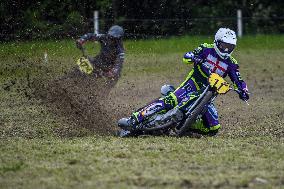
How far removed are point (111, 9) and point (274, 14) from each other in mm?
9683

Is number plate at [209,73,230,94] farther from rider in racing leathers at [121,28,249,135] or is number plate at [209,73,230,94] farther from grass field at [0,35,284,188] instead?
grass field at [0,35,284,188]

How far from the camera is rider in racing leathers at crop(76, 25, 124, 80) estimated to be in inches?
643

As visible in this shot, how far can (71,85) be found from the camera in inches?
611

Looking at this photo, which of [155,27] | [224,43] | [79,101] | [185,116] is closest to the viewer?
[185,116]

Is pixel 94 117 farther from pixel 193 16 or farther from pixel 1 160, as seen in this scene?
pixel 193 16

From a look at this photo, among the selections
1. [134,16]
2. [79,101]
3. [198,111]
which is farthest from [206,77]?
[134,16]

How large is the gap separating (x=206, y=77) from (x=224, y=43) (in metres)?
0.65

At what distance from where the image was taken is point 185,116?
1230cm

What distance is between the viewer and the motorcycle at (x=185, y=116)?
1217cm

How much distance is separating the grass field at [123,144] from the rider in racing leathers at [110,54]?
0.85 metres

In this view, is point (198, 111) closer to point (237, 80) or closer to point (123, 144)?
point (237, 80)

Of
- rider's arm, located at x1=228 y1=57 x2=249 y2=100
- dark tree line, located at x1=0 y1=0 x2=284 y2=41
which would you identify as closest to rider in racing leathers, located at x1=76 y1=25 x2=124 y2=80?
dark tree line, located at x1=0 y1=0 x2=284 y2=41

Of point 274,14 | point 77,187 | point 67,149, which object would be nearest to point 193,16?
point 274,14

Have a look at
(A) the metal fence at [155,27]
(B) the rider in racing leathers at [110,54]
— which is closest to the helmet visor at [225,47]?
(B) the rider in racing leathers at [110,54]
